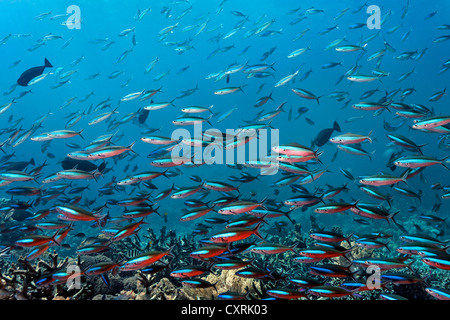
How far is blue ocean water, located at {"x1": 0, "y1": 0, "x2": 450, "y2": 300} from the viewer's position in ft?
72.1

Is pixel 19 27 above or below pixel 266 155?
above

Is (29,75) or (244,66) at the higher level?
(244,66)

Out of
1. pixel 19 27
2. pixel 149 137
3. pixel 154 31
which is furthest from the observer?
pixel 154 31

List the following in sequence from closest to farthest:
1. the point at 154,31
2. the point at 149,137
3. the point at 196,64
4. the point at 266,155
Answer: the point at 266,155
the point at 149,137
the point at 154,31
the point at 196,64

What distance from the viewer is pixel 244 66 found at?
368 inches

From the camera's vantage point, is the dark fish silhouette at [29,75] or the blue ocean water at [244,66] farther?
the blue ocean water at [244,66]

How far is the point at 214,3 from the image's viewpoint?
48.5 m

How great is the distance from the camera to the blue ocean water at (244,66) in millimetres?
21963

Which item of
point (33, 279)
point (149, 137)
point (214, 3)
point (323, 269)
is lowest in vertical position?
point (33, 279)

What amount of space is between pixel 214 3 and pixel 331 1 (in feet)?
67.1

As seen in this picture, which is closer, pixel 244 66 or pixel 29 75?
pixel 29 75

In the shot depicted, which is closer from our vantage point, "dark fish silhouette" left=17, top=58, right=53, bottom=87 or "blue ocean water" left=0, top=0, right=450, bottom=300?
"dark fish silhouette" left=17, top=58, right=53, bottom=87
